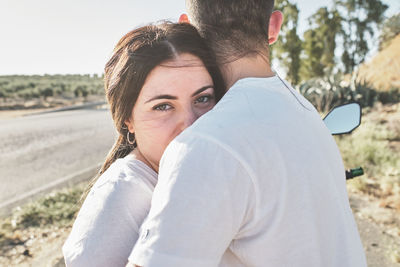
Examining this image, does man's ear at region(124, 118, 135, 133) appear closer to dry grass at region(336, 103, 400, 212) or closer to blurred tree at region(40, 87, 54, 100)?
dry grass at region(336, 103, 400, 212)

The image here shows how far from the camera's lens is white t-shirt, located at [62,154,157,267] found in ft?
3.61

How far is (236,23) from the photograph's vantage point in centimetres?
132

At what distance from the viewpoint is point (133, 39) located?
163 centimetres

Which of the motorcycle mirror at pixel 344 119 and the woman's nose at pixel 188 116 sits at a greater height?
the woman's nose at pixel 188 116

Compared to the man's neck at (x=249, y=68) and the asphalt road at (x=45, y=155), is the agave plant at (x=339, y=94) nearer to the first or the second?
the asphalt road at (x=45, y=155)

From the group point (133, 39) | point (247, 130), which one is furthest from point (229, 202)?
point (133, 39)

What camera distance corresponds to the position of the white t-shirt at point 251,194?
0.82 meters

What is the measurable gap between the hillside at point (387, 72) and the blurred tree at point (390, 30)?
1183mm

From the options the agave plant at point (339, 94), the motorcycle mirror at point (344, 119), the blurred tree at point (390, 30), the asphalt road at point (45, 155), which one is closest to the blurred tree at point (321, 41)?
the blurred tree at point (390, 30)

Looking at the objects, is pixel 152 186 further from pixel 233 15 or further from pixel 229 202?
pixel 233 15

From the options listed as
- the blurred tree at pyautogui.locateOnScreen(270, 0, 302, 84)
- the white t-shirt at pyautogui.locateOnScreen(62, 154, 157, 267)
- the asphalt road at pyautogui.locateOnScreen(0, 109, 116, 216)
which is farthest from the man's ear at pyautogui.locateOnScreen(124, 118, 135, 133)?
the blurred tree at pyautogui.locateOnScreen(270, 0, 302, 84)

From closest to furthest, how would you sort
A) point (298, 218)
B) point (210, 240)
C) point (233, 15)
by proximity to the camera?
point (210, 240) < point (298, 218) < point (233, 15)

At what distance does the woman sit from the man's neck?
0.49 ft

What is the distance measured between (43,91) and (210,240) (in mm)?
37418
